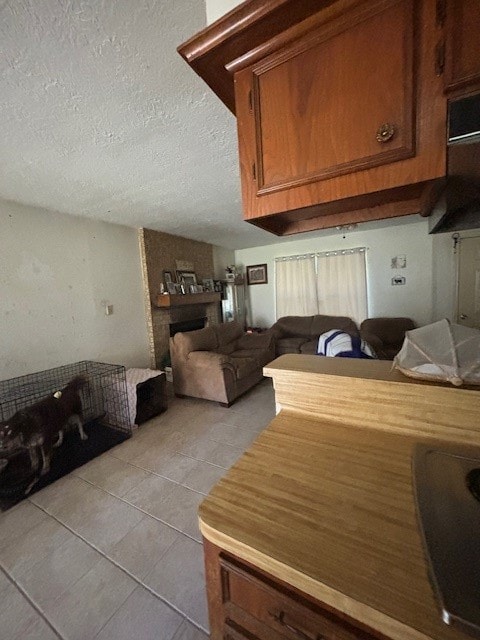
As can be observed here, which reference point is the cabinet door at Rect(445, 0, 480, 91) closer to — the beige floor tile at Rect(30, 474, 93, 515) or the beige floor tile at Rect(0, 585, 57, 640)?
the beige floor tile at Rect(0, 585, 57, 640)

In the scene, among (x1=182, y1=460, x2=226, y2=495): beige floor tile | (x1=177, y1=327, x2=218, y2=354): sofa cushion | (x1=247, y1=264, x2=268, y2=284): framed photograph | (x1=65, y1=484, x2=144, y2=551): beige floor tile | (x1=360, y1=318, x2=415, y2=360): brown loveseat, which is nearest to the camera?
(x1=65, y1=484, x2=144, y2=551): beige floor tile

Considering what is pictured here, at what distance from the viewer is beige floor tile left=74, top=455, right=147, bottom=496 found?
174 cm

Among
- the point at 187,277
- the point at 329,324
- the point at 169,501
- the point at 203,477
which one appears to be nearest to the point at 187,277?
the point at 187,277

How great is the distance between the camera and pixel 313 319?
14.9 feet

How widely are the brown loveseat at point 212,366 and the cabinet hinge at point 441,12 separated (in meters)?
2.65

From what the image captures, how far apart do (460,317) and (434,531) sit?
4.30 m

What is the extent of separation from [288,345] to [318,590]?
150 inches

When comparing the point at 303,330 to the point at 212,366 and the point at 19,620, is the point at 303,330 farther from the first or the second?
the point at 19,620

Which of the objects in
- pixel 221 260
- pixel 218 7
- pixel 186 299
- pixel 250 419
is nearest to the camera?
pixel 218 7

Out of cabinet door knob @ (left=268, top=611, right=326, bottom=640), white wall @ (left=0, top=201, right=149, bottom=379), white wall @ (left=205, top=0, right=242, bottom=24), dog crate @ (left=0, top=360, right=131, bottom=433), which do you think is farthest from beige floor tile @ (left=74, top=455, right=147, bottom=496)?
white wall @ (left=205, top=0, right=242, bottom=24)

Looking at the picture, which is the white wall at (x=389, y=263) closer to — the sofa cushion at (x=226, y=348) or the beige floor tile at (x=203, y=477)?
the sofa cushion at (x=226, y=348)

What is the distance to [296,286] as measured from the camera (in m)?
4.89

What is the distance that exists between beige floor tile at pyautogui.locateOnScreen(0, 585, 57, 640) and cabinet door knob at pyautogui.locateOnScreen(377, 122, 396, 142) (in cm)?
202

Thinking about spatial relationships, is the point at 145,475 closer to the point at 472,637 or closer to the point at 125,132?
the point at 472,637
